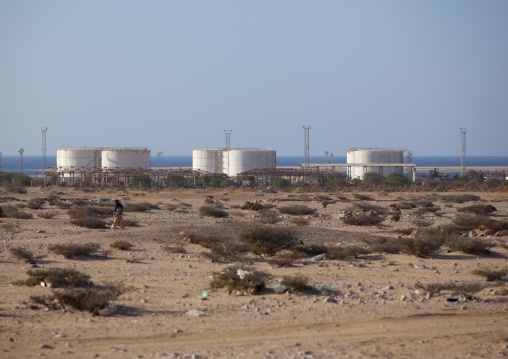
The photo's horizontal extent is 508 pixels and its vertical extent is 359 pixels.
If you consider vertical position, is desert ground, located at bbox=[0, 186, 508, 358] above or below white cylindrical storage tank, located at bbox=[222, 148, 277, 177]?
below

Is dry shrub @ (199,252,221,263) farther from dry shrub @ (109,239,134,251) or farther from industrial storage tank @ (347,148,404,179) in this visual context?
industrial storage tank @ (347,148,404,179)

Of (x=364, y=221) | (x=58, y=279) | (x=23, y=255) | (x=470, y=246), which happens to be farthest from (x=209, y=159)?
(x=58, y=279)

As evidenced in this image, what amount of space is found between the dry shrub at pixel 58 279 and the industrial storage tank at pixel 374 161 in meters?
69.7

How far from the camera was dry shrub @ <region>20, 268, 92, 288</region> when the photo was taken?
1145 cm

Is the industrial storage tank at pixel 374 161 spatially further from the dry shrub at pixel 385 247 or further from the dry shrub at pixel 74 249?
the dry shrub at pixel 74 249

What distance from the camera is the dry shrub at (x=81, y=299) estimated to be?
9.54 metres

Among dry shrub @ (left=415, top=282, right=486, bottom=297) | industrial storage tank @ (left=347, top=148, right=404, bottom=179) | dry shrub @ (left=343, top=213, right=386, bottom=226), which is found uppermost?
industrial storage tank @ (left=347, top=148, right=404, bottom=179)

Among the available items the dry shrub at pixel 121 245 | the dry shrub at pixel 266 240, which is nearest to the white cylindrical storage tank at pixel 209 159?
the dry shrub at pixel 121 245

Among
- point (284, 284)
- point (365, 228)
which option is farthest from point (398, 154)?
point (284, 284)

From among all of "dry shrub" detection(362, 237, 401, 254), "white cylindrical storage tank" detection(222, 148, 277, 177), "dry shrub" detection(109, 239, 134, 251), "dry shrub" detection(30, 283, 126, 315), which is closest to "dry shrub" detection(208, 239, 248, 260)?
"dry shrub" detection(109, 239, 134, 251)

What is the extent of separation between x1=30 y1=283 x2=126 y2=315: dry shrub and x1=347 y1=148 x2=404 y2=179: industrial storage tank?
2804 inches

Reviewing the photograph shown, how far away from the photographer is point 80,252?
1575 centimetres

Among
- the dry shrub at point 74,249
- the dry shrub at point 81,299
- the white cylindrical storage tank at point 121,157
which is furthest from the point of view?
the white cylindrical storage tank at point 121,157

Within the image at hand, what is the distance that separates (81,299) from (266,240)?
7517 millimetres
